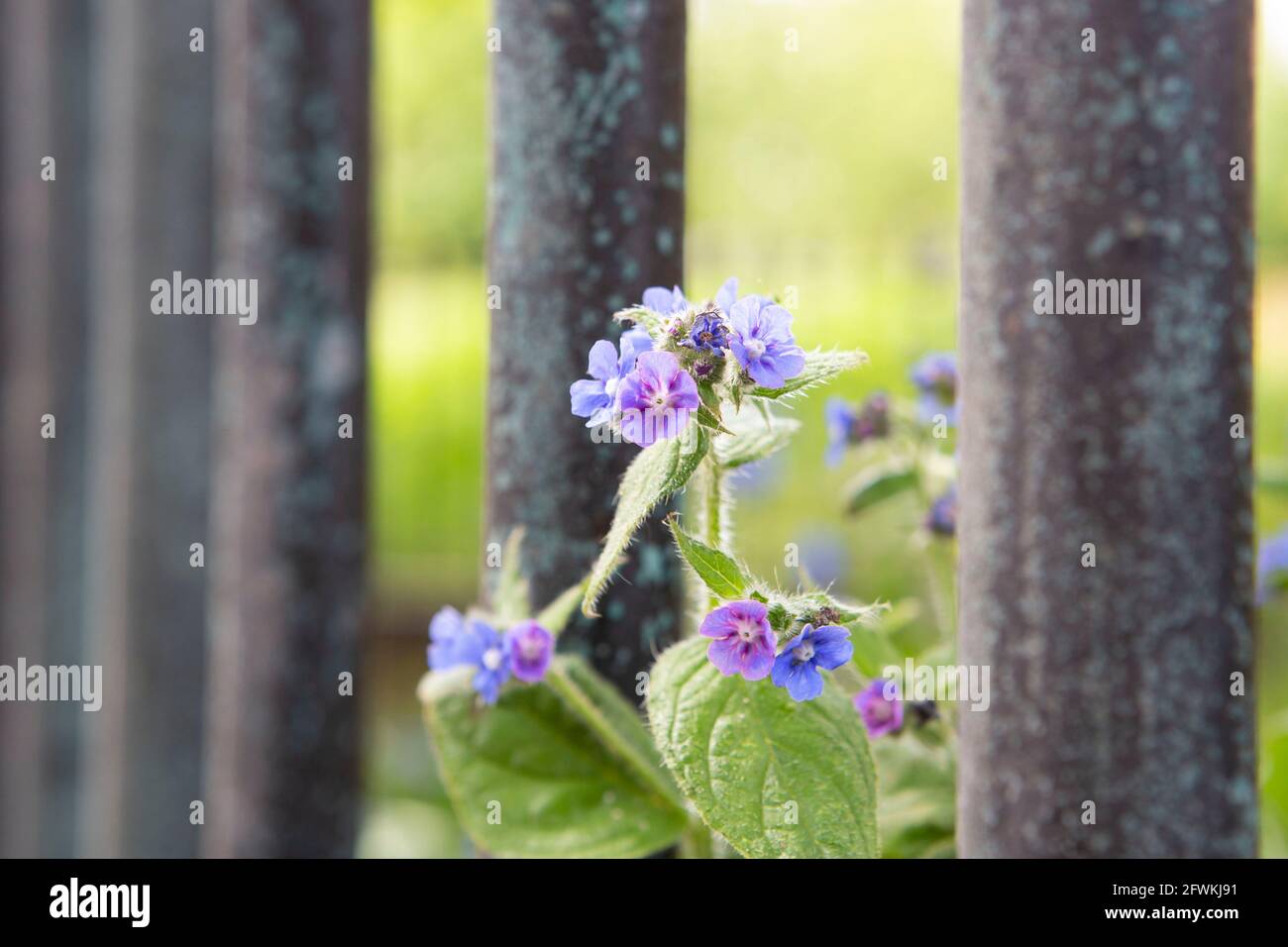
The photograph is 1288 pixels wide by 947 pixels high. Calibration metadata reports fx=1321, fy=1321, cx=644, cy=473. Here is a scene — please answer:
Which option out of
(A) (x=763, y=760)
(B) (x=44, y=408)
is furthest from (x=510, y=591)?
(B) (x=44, y=408)

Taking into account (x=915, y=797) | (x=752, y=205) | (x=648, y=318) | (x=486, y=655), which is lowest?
(x=915, y=797)

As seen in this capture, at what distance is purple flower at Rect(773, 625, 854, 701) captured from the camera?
2.47ft

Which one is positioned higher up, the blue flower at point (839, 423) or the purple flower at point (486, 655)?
the blue flower at point (839, 423)

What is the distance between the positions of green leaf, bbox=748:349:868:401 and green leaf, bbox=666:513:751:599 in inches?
3.6

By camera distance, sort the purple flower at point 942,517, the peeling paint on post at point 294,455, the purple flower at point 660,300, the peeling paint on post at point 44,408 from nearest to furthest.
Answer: the purple flower at point 660,300 → the purple flower at point 942,517 → the peeling paint on post at point 294,455 → the peeling paint on post at point 44,408

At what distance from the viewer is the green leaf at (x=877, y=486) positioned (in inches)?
44.2

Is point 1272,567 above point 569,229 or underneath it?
underneath

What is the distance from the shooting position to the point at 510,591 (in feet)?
3.20

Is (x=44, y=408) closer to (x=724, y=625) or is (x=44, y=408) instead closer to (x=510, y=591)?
(x=510, y=591)

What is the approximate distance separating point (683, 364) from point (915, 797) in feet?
1.52

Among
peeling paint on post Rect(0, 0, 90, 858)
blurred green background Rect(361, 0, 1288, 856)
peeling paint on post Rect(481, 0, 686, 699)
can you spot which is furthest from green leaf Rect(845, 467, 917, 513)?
blurred green background Rect(361, 0, 1288, 856)

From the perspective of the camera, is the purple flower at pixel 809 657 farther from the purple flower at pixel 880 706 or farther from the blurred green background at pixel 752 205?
the blurred green background at pixel 752 205

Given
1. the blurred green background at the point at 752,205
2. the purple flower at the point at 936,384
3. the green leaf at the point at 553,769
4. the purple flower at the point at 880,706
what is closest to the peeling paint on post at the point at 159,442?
the green leaf at the point at 553,769

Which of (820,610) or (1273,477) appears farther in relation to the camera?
(1273,477)
